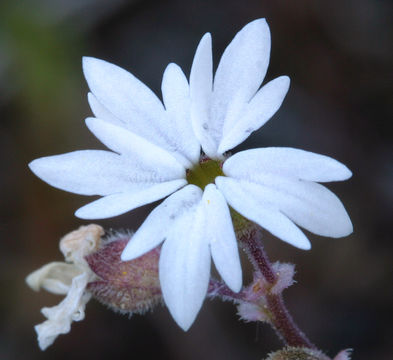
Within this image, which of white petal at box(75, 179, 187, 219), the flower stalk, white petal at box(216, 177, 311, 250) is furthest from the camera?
the flower stalk

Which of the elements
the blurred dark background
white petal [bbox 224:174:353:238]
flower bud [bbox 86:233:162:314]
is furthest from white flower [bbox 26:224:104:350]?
the blurred dark background

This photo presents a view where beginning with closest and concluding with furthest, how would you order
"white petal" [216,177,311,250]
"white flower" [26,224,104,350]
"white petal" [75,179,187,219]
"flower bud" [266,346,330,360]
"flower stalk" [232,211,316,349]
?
"white petal" [216,177,311,250]
"white petal" [75,179,187,219]
"flower stalk" [232,211,316,349]
"flower bud" [266,346,330,360]
"white flower" [26,224,104,350]

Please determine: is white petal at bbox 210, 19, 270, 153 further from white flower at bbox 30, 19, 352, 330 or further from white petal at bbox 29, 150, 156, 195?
white petal at bbox 29, 150, 156, 195

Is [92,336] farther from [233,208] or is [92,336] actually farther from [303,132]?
[233,208]

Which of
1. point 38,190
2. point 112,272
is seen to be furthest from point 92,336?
point 112,272

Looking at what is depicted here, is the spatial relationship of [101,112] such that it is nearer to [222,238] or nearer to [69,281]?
[222,238]
